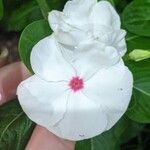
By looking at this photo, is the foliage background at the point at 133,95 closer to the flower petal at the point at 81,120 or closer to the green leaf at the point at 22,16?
the flower petal at the point at 81,120

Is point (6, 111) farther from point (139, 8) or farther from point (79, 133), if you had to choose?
point (139, 8)

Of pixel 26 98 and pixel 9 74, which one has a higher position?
pixel 26 98

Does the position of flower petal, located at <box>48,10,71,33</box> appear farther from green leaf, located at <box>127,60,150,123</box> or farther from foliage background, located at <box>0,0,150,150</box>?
green leaf, located at <box>127,60,150,123</box>

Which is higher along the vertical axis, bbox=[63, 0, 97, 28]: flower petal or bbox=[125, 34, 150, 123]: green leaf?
bbox=[63, 0, 97, 28]: flower petal

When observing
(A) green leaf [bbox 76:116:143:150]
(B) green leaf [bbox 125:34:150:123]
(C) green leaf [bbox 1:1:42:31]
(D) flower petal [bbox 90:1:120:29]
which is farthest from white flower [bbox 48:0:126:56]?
(C) green leaf [bbox 1:1:42:31]

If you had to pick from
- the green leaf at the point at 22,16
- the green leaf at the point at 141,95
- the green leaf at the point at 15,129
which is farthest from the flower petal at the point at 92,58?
the green leaf at the point at 22,16

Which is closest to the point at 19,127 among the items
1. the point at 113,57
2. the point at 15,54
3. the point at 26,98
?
the point at 26,98
